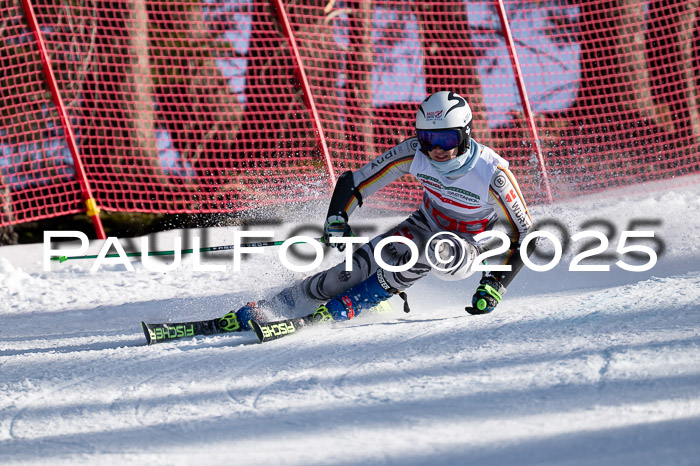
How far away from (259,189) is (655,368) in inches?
195

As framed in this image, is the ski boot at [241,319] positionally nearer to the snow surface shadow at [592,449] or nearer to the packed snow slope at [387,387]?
the packed snow slope at [387,387]

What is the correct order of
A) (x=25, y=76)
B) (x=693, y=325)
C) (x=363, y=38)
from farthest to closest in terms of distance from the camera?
1. (x=363, y=38)
2. (x=25, y=76)
3. (x=693, y=325)

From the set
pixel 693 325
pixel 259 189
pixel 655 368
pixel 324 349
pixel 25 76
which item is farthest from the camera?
pixel 259 189

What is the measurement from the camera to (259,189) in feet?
23.2

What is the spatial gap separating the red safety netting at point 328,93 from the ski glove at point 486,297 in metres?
3.23

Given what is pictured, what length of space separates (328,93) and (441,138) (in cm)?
393

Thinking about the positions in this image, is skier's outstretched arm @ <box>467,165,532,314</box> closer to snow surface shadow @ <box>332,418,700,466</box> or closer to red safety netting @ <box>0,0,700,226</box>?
snow surface shadow @ <box>332,418,700,466</box>

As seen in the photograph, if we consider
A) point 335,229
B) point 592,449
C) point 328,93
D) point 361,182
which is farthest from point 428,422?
point 328,93

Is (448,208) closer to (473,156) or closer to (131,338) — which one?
(473,156)

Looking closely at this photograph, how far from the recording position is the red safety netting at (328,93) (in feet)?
23.2

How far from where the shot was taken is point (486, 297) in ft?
12.4

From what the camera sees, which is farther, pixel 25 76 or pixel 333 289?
pixel 25 76

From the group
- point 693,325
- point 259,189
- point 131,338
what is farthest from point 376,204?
point 693,325
